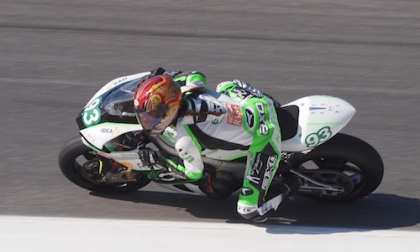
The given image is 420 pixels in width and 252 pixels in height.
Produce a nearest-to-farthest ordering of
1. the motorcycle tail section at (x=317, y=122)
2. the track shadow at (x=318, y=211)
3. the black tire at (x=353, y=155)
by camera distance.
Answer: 1. the motorcycle tail section at (x=317, y=122)
2. the black tire at (x=353, y=155)
3. the track shadow at (x=318, y=211)

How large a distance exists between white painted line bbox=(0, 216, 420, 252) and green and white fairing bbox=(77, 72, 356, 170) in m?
0.50

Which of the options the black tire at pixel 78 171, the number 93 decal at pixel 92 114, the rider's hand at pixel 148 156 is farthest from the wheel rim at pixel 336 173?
the number 93 decal at pixel 92 114

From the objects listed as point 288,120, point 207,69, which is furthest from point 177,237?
point 207,69

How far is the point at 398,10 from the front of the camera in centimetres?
1239

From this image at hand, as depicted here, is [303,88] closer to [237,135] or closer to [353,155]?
[353,155]

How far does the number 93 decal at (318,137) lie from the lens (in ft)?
21.7

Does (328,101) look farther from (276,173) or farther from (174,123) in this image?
(174,123)

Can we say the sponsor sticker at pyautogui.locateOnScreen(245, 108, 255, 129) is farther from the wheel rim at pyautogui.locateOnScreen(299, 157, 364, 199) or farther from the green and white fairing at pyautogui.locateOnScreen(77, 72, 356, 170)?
the wheel rim at pyautogui.locateOnScreen(299, 157, 364, 199)

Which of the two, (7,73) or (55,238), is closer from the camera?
(55,238)

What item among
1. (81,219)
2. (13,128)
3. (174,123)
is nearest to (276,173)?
(174,123)

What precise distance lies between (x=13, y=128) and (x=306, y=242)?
326 cm

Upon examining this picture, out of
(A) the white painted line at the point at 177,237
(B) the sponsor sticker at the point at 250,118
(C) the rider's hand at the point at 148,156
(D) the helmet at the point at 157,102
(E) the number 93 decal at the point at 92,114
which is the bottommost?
(A) the white painted line at the point at 177,237

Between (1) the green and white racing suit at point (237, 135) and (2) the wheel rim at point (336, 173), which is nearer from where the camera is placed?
(1) the green and white racing suit at point (237, 135)

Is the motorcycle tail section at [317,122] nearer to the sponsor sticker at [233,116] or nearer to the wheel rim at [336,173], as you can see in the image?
the wheel rim at [336,173]
